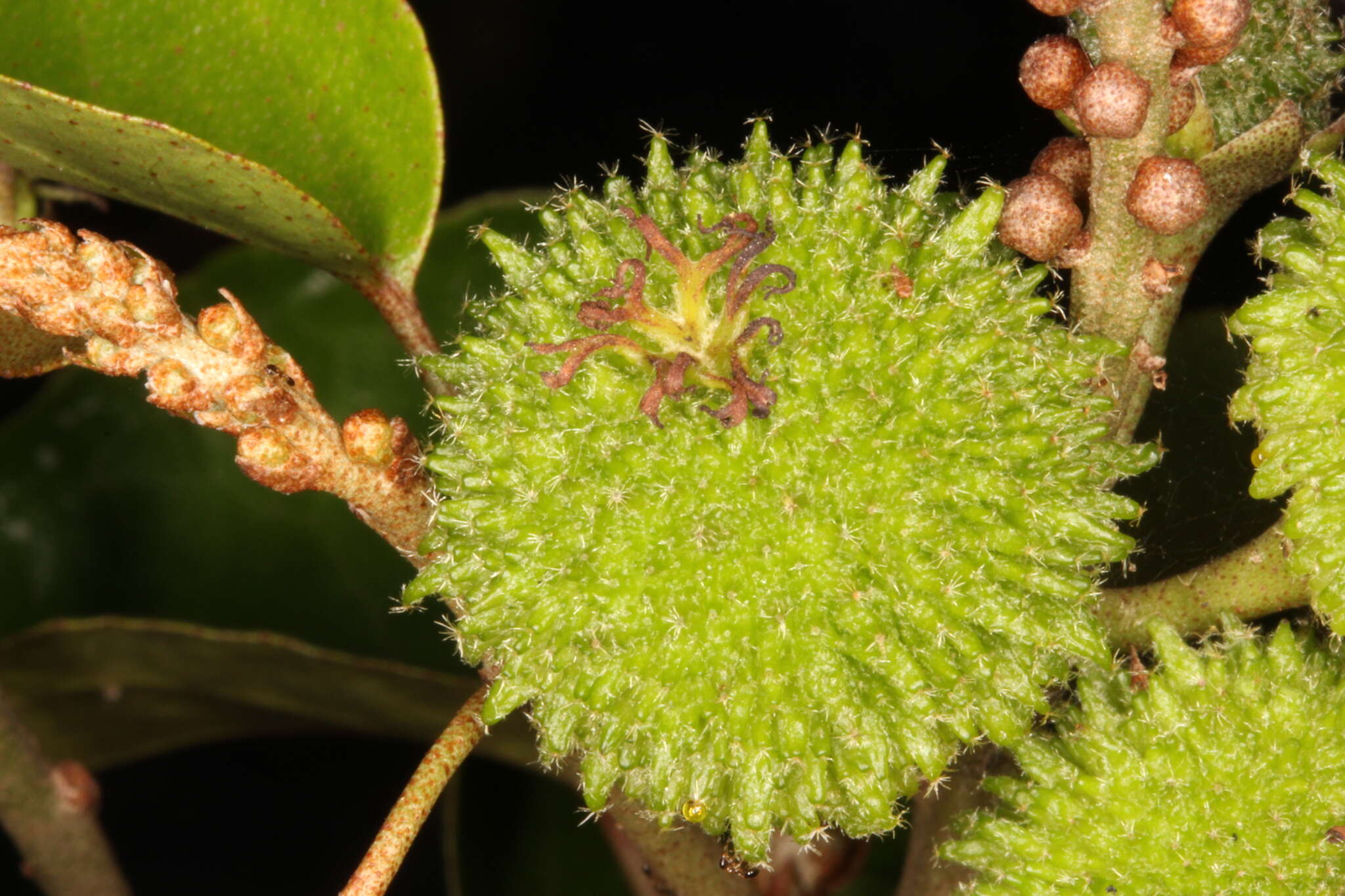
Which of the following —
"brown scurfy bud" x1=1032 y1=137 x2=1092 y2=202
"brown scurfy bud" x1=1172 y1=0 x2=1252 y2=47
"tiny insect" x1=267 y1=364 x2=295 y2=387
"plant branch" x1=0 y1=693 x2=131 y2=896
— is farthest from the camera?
"plant branch" x1=0 y1=693 x2=131 y2=896

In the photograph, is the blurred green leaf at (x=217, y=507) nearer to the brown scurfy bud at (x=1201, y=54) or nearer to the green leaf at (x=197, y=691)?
the green leaf at (x=197, y=691)

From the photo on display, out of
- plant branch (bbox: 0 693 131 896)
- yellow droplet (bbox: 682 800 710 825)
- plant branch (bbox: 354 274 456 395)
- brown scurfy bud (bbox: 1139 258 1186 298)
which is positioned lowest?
plant branch (bbox: 0 693 131 896)

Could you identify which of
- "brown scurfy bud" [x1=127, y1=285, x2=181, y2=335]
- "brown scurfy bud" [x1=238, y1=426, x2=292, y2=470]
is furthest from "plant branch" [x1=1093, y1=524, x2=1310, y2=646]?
"brown scurfy bud" [x1=127, y1=285, x2=181, y2=335]

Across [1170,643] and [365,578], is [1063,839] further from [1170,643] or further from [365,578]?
[365,578]

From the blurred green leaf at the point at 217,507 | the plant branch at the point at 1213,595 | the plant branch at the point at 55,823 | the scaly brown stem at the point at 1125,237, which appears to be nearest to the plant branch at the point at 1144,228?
the scaly brown stem at the point at 1125,237

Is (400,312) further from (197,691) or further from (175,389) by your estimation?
(197,691)

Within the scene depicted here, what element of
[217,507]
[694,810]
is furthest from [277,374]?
[217,507]

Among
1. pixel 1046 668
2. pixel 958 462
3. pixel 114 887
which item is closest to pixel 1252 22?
pixel 958 462

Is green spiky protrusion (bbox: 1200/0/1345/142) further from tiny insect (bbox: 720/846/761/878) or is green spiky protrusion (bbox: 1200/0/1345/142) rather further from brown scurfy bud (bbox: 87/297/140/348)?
brown scurfy bud (bbox: 87/297/140/348)
